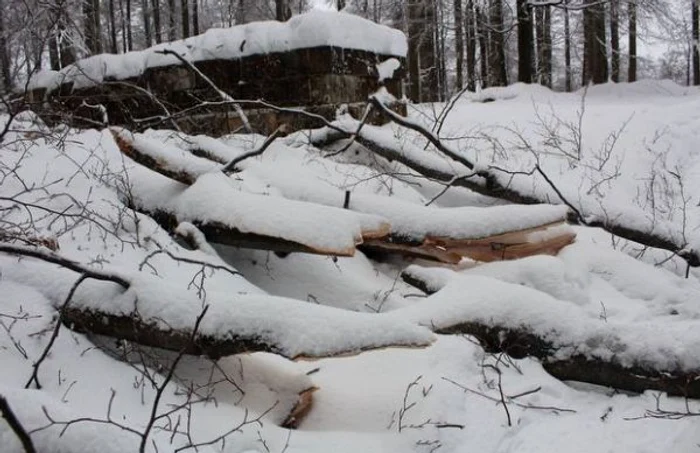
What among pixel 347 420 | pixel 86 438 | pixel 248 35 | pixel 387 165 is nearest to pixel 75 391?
pixel 86 438

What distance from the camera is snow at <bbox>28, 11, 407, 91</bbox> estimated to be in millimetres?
7250

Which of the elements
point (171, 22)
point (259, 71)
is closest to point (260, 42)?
point (259, 71)

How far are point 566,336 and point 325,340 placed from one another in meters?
1.35

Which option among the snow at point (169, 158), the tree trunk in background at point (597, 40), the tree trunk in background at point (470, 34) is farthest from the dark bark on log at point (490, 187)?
the tree trunk in background at point (597, 40)

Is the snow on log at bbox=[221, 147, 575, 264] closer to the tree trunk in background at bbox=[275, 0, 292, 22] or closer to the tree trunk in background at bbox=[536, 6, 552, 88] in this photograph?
the tree trunk in background at bbox=[275, 0, 292, 22]

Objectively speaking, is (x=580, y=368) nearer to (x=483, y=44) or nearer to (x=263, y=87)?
(x=263, y=87)

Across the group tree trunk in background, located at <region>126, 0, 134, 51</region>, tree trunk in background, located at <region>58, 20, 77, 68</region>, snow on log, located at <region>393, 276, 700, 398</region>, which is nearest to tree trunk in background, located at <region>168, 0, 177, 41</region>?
tree trunk in background, located at <region>126, 0, 134, 51</region>

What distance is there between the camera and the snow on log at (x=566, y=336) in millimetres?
2854

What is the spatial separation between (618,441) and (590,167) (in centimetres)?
497

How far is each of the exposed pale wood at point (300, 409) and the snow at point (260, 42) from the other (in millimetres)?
5261

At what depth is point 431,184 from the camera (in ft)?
21.1

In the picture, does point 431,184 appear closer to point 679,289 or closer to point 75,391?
point 679,289

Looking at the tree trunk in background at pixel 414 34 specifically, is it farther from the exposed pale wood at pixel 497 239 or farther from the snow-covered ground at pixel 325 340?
the snow-covered ground at pixel 325 340

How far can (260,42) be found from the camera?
746 centimetres
